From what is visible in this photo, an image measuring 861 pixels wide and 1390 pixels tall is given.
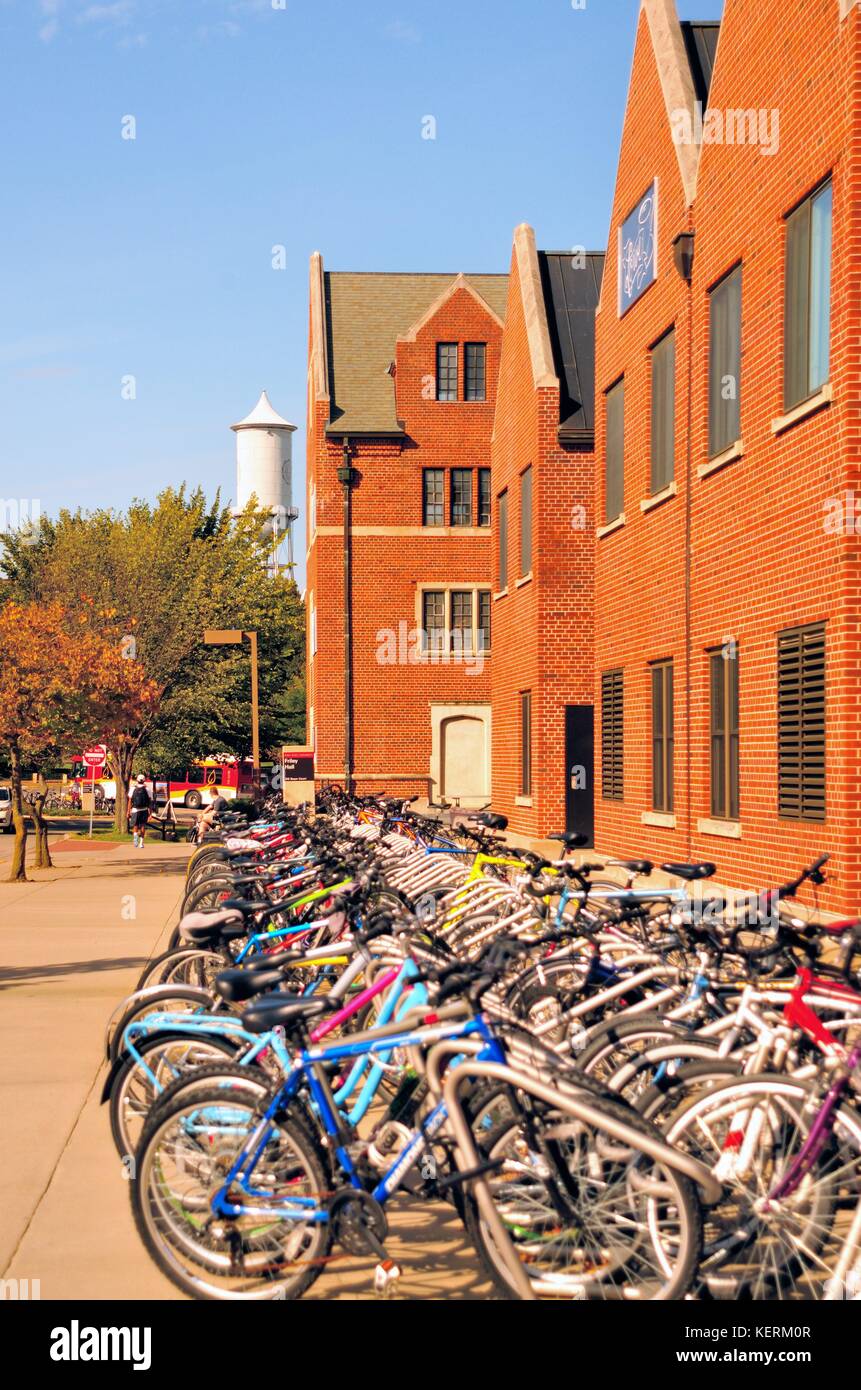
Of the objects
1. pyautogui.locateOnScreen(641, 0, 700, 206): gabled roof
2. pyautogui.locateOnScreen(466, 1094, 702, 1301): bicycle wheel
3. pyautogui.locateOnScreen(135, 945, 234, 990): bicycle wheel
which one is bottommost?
pyautogui.locateOnScreen(466, 1094, 702, 1301): bicycle wheel

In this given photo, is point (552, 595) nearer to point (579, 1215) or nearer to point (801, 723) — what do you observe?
point (801, 723)

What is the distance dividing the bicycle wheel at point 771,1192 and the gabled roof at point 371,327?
104 ft

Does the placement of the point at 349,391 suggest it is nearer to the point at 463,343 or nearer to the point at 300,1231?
the point at 463,343

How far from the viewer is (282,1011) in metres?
4.75

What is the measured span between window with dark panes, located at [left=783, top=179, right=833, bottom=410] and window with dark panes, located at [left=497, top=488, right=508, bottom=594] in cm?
1400

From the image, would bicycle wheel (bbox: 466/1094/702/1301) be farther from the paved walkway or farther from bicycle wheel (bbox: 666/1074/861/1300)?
the paved walkway

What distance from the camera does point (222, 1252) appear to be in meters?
4.88

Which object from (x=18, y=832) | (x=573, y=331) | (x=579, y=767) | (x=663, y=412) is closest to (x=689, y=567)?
(x=663, y=412)

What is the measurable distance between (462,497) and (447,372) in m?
2.96

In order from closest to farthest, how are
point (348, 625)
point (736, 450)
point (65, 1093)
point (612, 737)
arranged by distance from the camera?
1. point (65, 1093)
2. point (736, 450)
3. point (612, 737)
4. point (348, 625)

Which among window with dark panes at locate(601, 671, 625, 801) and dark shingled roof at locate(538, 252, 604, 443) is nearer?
window with dark panes at locate(601, 671, 625, 801)

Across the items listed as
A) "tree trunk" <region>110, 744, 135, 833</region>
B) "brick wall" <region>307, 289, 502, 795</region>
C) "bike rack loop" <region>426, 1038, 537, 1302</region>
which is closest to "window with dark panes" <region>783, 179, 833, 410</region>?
"bike rack loop" <region>426, 1038, 537, 1302</region>

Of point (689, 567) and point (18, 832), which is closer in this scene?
point (689, 567)

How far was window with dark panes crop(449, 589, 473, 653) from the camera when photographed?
1406 inches
